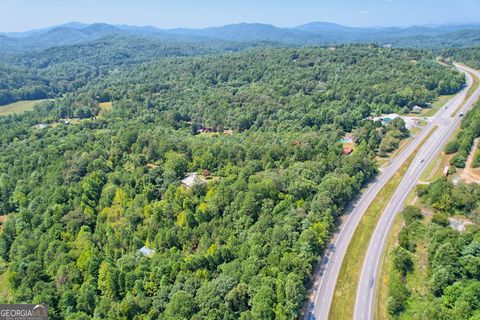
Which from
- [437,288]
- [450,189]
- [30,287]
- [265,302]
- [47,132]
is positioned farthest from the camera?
[47,132]

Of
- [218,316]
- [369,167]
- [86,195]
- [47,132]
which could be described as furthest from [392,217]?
[47,132]

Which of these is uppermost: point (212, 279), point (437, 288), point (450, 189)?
point (450, 189)

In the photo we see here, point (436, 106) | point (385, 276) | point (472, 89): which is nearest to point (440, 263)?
point (385, 276)

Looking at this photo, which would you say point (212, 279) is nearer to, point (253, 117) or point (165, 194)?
point (165, 194)

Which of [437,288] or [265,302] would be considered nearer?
[265,302]

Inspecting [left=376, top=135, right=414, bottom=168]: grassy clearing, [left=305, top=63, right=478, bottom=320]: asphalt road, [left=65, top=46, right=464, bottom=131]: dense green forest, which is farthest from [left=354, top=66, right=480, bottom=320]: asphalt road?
[left=65, top=46, right=464, bottom=131]: dense green forest

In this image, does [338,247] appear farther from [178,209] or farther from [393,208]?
[178,209]

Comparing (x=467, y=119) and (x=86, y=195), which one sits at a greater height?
(x=467, y=119)
